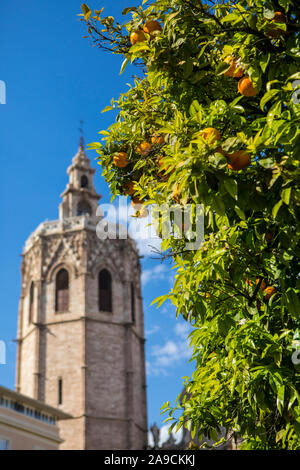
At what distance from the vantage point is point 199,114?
3.73m

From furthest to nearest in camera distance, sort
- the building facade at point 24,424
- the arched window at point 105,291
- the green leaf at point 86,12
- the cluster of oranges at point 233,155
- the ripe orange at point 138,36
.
→ the arched window at point 105,291
the building facade at point 24,424
the green leaf at point 86,12
the ripe orange at point 138,36
the cluster of oranges at point 233,155

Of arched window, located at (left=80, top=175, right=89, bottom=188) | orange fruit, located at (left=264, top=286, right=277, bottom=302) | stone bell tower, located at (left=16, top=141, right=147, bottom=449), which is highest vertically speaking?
arched window, located at (left=80, top=175, right=89, bottom=188)

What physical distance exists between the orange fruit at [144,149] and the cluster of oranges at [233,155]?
4.02 ft

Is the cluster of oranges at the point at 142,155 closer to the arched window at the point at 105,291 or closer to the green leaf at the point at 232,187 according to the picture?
the green leaf at the point at 232,187

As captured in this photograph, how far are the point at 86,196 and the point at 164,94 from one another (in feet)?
168

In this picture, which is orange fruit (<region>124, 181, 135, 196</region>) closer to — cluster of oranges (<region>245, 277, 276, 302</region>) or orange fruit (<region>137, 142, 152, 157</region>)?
orange fruit (<region>137, 142, 152, 157</region>)

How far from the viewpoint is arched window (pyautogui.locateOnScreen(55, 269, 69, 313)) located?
4788 centimetres

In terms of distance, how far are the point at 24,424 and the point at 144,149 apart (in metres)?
31.6

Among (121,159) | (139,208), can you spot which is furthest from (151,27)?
(139,208)

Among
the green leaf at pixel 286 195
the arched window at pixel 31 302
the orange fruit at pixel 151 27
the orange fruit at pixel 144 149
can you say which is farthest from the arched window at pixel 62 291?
the green leaf at pixel 286 195

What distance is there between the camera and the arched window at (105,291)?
48.6 meters

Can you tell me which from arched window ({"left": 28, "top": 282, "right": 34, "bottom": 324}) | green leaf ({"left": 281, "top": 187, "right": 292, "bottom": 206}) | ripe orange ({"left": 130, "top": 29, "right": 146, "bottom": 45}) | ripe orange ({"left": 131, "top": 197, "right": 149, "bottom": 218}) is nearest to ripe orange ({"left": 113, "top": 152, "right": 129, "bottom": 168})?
ripe orange ({"left": 131, "top": 197, "right": 149, "bottom": 218})

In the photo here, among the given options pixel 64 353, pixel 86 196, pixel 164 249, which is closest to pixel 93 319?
pixel 64 353
